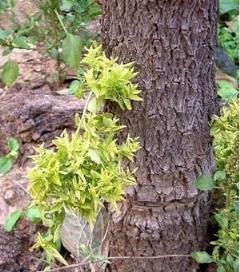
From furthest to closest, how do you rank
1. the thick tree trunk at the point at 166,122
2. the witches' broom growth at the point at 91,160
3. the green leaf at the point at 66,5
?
1. the green leaf at the point at 66,5
2. the thick tree trunk at the point at 166,122
3. the witches' broom growth at the point at 91,160

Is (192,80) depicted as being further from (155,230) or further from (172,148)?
(155,230)

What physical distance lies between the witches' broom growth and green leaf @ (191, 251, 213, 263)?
0.96 ft

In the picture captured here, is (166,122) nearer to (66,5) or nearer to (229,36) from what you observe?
(66,5)

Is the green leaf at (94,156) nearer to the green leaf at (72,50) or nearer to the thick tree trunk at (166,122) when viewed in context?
the thick tree trunk at (166,122)

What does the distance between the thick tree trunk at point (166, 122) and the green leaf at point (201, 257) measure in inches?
1.7

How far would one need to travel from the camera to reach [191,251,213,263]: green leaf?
1.40 meters

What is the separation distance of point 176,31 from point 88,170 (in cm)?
33

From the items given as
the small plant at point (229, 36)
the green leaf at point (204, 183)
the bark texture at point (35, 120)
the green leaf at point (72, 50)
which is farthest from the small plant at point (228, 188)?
the small plant at point (229, 36)

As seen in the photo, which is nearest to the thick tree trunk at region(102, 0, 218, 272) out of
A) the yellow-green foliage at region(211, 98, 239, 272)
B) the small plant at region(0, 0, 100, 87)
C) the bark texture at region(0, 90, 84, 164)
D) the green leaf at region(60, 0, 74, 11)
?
the yellow-green foliage at region(211, 98, 239, 272)

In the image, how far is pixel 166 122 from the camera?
1.33m

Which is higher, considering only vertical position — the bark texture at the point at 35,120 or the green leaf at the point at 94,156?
the green leaf at the point at 94,156

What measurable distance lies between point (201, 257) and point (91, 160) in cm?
40

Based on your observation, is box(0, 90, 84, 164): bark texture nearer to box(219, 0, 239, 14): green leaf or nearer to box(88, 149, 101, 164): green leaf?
box(219, 0, 239, 14): green leaf

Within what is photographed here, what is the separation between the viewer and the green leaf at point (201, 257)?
4.60 feet
